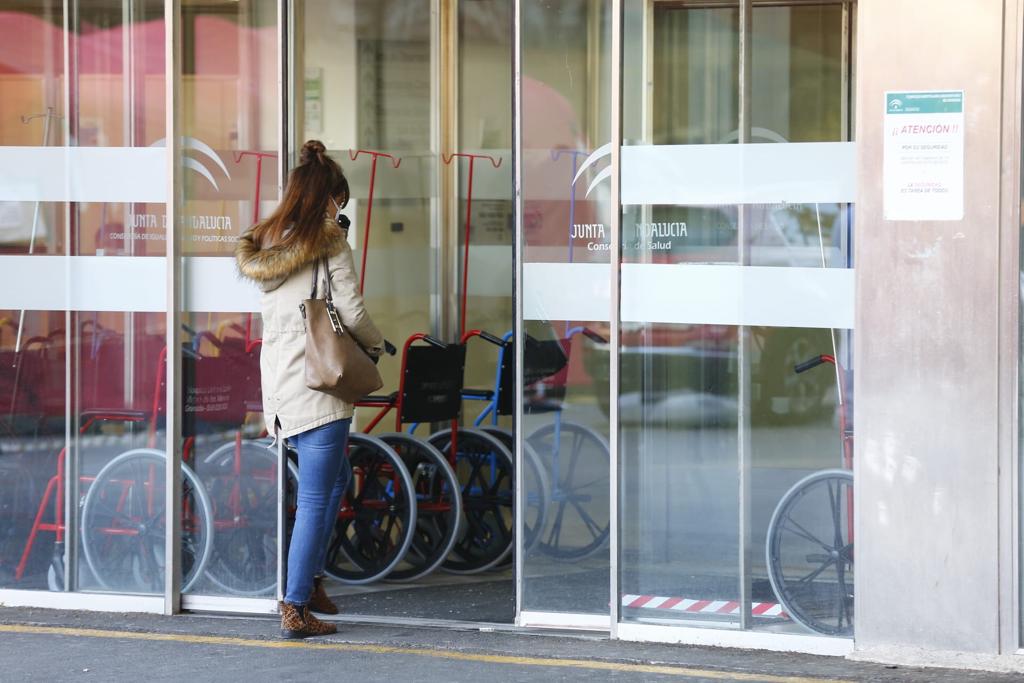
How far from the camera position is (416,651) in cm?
529

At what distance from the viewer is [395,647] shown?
5.35 m

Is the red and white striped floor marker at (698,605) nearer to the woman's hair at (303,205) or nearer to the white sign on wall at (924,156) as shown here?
the white sign on wall at (924,156)

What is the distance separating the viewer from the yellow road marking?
4879 millimetres

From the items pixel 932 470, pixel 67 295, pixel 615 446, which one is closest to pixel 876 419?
pixel 932 470

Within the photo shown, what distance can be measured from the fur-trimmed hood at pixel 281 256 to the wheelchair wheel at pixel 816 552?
6.28 feet

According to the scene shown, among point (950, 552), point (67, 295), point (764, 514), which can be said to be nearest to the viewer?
point (950, 552)

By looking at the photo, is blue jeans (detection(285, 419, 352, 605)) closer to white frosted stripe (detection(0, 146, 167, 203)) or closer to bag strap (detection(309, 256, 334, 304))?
bag strap (detection(309, 256, 334, 304))

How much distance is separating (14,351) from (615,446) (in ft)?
8.41

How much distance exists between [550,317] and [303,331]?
933 mm

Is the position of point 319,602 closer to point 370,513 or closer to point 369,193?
point 370,513

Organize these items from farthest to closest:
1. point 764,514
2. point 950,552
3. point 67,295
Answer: point 67,295
point 764,514
point 950,552

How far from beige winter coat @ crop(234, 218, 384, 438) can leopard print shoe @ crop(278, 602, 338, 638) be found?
26.5 inches

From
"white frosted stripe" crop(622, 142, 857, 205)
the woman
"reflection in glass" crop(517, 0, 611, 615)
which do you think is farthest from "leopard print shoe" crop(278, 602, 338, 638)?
"white frosted stripe" crop(622, 142, 857, 205)

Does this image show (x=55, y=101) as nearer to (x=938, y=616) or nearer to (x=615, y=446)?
(x=615, y=446)
